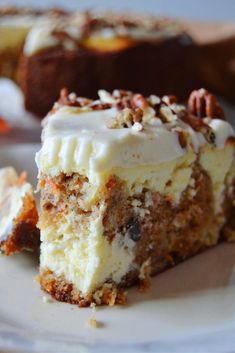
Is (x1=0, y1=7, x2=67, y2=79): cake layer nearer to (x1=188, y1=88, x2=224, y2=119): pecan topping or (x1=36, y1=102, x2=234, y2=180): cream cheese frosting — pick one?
(x1=188, y1=88, x2=224, y2=119): pecan topping

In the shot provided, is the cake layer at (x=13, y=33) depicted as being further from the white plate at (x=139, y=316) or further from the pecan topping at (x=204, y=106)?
the white plate at (x=139, y=316)

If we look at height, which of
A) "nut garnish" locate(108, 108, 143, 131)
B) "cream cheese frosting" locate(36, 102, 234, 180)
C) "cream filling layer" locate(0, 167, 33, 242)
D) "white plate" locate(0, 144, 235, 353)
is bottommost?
"white plate" locate(0, 144, 235, 353)

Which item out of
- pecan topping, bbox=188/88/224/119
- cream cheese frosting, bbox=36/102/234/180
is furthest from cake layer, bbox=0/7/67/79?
cream cheese frosting, bbox=36/102/234/180

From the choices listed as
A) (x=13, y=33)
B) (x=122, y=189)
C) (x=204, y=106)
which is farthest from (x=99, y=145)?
(x=13, y=33)

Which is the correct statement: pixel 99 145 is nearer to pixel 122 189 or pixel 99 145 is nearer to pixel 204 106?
pixel 122 189

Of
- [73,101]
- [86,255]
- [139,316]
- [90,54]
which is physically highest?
[73,101]

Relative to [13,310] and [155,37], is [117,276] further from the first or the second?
[155,37]
